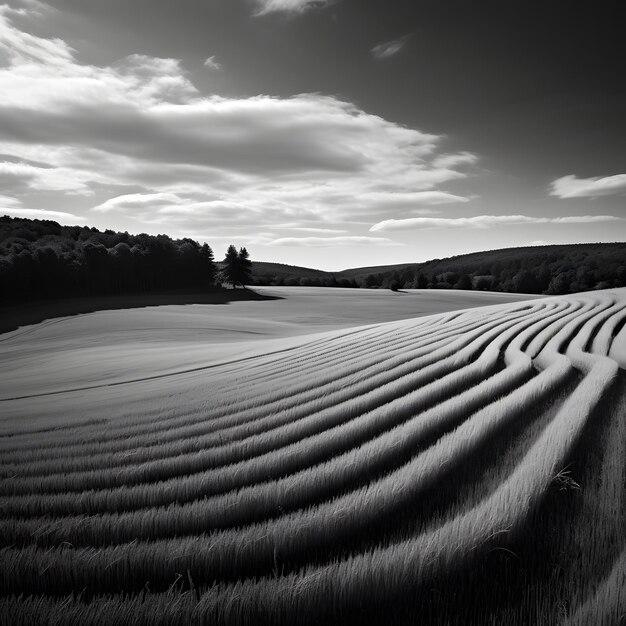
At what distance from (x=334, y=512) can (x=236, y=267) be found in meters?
68.8

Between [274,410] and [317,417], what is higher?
[317,417]

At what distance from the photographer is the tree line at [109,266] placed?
52.1 m

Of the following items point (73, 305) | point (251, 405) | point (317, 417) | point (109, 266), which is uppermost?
point (109, 266)

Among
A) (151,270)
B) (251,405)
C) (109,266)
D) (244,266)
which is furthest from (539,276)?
(251,405)

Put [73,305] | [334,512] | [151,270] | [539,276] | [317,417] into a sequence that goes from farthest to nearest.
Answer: [539,276], [151,270], [73,305], [317,417], [334,512]

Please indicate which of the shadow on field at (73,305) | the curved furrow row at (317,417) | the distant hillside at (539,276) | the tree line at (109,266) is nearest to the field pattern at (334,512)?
the curved furrow row at (317,417)

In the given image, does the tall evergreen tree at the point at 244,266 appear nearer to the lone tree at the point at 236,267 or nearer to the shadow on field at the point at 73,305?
the lone tree at the point at 236,267

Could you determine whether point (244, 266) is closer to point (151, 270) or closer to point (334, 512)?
point (151, 270)

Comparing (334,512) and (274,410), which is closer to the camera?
(334,512)

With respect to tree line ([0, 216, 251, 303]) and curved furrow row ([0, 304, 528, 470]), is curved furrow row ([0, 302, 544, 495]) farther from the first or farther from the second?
tree line ([0, 216, 251, 303])

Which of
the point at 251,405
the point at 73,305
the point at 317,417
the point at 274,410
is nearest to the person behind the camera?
the point at 317,417

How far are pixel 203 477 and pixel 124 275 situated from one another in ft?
216

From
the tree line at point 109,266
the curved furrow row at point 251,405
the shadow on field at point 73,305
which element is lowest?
the shadow on field at point 73,305

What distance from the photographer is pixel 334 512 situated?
3.21m
